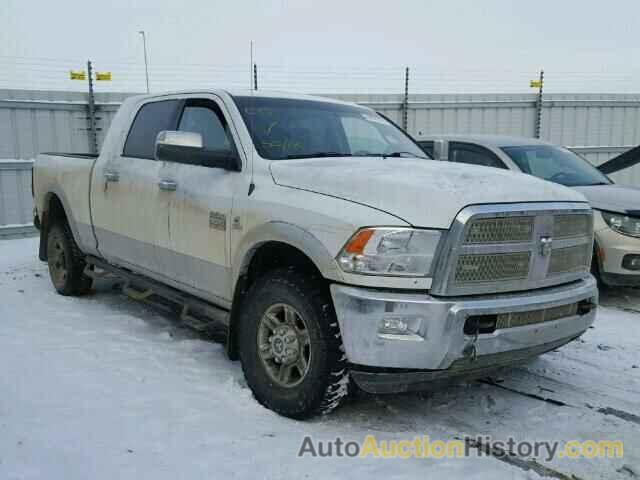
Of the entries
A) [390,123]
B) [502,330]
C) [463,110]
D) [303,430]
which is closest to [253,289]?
[303,430]

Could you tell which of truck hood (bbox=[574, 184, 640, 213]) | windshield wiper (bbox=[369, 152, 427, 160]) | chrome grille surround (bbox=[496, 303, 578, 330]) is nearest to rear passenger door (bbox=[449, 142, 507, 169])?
truck hood (bbox=[574, 184, 640, 213])

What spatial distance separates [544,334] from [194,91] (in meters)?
2.96

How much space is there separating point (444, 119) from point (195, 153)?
9.90 metres

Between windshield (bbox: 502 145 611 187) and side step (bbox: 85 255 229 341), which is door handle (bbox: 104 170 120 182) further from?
windshield (bbox: 502 145 611 187)

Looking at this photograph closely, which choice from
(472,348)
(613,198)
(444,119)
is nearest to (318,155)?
(472,348)

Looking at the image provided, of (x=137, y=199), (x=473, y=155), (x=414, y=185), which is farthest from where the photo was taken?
(x=473, y=155)

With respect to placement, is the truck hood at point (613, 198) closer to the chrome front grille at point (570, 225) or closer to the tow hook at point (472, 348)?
the chrome front grille at point (570, 225)

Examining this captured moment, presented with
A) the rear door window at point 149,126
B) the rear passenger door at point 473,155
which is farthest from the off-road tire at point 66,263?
the rear passenger door at point 473,155

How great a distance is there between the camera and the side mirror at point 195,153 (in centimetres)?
384

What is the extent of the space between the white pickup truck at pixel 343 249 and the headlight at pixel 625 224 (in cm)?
245

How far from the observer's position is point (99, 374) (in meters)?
4.00

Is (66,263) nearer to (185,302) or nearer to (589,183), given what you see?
(185,302)

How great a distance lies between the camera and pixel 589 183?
22.2ft

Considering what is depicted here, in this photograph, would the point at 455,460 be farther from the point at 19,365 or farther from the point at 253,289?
the point at 19,365
